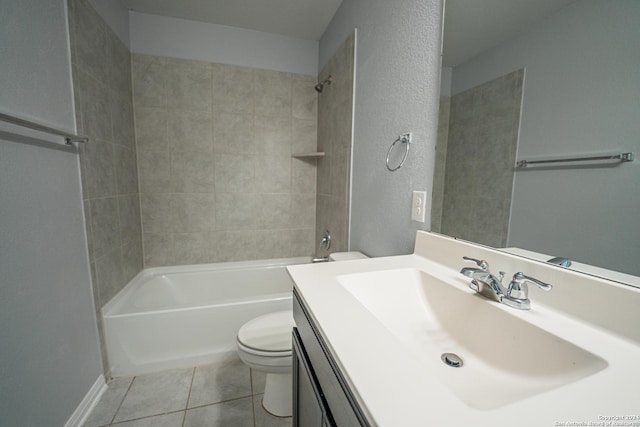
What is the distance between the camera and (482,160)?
0.84m

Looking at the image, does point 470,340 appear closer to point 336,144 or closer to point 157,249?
point 336,144

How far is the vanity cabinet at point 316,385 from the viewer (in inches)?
17.8

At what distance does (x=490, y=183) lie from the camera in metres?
0.81

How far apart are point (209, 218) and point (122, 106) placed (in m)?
0.97

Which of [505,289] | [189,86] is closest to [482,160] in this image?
[505,289]

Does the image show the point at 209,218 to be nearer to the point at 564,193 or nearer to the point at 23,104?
the point at 23,104

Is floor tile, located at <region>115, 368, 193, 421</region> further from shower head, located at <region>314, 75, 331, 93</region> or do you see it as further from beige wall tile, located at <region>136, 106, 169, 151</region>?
shower head, located at <region>314, 75, 331, 93</region>

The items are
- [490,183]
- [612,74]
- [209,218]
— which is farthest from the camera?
[209,218]

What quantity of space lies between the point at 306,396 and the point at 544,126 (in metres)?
0.97

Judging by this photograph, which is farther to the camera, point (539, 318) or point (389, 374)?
point (539, 318)

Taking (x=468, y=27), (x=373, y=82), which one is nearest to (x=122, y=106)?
(x=373, y=82)

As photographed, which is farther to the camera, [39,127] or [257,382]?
[257,382]

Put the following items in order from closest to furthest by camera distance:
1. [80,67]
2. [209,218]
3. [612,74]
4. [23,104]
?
[612,74] → [23,104] → [80,67] → [209,218]

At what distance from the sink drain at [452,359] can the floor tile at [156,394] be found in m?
1.38
